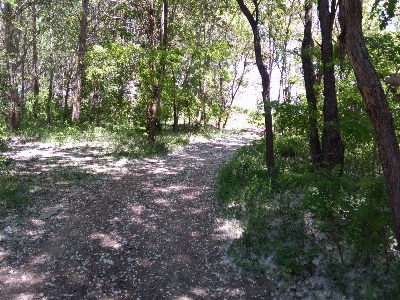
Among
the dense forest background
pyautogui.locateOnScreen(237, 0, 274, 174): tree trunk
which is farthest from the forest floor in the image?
pyautogui.locateOnScreen(237, 0, 274, 174): tree trunk

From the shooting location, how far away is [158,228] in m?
7.64

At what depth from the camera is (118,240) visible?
6.98 metres

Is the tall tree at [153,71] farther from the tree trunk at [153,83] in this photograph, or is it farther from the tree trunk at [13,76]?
the tree trunk at [13,76]

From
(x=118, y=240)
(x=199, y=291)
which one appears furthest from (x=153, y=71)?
(x=199, y=291)

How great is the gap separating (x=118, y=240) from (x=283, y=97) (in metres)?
12.3

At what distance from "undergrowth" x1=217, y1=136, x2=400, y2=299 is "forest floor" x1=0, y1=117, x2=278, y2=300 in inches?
21.1

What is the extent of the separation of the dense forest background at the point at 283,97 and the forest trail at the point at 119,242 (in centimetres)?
95

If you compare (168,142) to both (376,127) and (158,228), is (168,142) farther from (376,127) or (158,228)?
(376,127)

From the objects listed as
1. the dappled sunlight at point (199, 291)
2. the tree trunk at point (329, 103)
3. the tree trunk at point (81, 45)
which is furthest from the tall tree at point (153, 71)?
the dappled sunlight at point (199, 291)

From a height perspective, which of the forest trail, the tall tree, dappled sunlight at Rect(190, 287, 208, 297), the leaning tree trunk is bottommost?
dappled sunlight at Rect(190, 287, 208, 297)

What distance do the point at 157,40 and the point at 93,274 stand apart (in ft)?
42.8

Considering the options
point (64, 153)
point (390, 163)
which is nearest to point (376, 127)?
Answer: point (390, 163)

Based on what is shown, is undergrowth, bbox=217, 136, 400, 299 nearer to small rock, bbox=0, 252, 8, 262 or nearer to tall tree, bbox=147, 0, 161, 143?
small rock, bbox=0, 252, 8, 262

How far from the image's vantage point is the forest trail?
18.1 ft
